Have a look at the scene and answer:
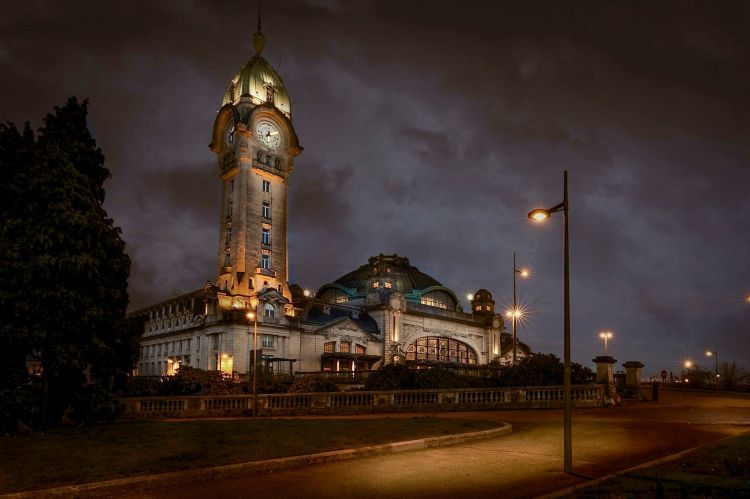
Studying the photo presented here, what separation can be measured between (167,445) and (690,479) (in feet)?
37.0

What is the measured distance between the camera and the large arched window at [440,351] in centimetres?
8465

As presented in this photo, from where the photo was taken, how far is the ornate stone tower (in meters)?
73.5

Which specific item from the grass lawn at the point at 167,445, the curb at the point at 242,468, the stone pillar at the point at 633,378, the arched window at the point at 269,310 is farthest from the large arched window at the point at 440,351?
the curb at the point at 242,468

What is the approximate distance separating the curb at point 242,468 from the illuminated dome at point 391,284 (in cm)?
6943

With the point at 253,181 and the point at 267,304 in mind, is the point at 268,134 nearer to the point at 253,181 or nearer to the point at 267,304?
the point at 253,181

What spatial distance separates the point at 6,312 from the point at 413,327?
226ft

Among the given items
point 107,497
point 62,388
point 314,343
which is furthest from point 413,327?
point 107,497

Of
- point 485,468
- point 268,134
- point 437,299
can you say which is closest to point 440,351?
point 437,299

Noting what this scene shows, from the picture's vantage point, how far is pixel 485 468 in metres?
12.4

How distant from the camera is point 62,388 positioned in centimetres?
2075

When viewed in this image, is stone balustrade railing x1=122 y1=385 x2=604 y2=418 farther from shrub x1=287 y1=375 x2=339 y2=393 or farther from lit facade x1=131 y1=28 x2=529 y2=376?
lit facade x1=131 y1=28 x2=529 y2=376

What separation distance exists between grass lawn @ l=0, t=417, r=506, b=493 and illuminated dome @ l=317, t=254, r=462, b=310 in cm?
6655

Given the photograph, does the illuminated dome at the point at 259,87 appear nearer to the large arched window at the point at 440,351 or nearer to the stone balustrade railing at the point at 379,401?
the large arched window at the point at 440,351

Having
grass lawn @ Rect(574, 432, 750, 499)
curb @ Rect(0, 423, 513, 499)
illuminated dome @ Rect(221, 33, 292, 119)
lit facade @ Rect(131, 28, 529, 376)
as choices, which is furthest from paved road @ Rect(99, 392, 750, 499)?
illuminated dome @ Rect(221, 33, 292, 119)
